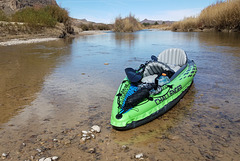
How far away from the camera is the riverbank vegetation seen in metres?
22.3

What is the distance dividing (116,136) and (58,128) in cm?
106

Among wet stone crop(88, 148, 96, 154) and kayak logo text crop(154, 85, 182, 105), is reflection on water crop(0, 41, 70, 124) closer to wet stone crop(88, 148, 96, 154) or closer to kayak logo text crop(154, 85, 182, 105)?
wet stone crop(88, 148, 96, 154)

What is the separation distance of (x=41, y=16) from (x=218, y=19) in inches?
852

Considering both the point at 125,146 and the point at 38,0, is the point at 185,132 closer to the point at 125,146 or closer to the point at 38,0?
the point at 125,146

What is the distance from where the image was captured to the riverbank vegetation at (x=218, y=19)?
22.3 meters

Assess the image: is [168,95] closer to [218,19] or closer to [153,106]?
[153,106]

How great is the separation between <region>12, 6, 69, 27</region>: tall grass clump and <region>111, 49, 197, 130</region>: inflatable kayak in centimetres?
1766

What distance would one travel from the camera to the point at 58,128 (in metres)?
3.46

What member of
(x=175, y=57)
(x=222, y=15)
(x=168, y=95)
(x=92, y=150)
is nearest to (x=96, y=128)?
(x=92, y=150)

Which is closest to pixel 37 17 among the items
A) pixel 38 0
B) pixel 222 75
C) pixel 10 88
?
pixel 10 88

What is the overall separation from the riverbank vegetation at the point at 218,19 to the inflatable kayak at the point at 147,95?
21.4 metres

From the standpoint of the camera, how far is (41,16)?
20.5 metres

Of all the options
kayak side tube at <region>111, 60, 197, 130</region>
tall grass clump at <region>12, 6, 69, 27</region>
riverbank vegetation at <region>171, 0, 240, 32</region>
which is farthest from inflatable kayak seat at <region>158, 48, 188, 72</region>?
riverbank vegetation at <region>171, 0, 240, 32</region>

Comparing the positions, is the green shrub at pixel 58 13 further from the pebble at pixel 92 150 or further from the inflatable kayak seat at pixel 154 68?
the pebble at pixel 92 150
